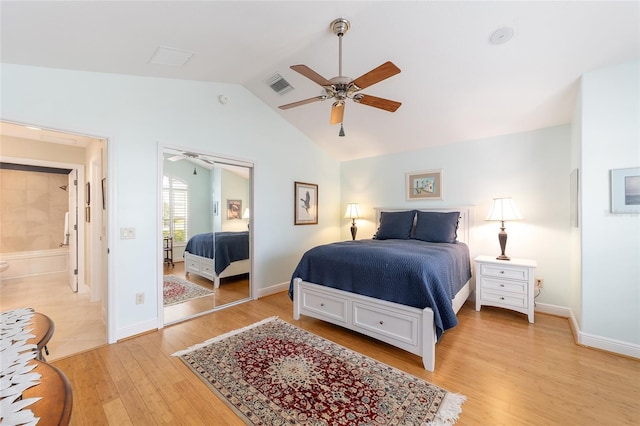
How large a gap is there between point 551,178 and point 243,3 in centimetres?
375

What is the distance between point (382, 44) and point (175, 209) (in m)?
2.92

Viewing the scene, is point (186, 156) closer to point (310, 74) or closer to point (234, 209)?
point (234, 209)

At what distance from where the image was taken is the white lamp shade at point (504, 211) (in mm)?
3188

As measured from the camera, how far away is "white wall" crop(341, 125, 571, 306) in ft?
10.3

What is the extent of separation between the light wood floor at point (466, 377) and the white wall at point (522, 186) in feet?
2.70

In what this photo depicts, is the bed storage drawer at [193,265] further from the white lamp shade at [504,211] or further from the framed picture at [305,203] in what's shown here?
the white lamp shade at [504,211]

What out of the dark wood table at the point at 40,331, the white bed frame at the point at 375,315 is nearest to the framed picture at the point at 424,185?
the white bed frame at the point at 375,315

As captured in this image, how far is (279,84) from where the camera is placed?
133 inches

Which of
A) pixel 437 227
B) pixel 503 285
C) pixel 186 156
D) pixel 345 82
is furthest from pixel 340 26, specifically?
pixel 503 285

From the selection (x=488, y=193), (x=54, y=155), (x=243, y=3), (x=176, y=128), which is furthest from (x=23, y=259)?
(x=488, y=193)

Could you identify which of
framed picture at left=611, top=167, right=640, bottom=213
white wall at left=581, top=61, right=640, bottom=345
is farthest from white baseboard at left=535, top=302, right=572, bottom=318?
framed picture at left=611, top=167, right=640, bottom=213

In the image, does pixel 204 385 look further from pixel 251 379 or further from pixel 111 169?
pixel 111 169

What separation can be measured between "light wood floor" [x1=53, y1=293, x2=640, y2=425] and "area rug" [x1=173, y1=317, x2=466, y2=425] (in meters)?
0.11

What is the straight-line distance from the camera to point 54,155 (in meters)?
3.89
